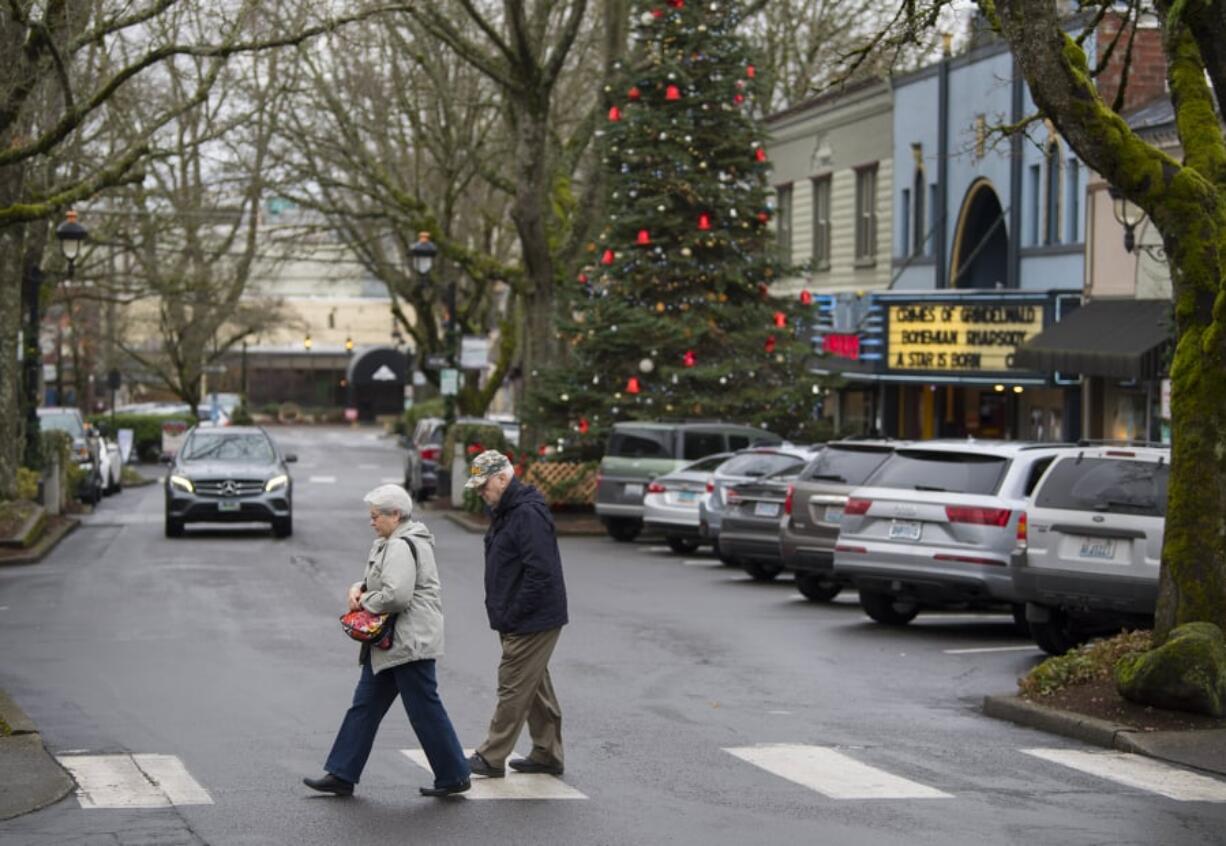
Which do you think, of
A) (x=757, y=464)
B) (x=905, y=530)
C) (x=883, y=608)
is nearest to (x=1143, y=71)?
(x=757, y=464)

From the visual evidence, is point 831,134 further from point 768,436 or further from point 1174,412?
point 1174,412

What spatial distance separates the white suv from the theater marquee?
16423 mm

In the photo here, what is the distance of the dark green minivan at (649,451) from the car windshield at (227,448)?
552 centimetres

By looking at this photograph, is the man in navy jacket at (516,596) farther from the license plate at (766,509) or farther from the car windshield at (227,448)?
the car windshield at (227,448)

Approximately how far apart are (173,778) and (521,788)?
1838 millimetres

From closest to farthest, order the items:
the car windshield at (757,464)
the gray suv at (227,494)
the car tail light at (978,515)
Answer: the car tail light at (978,515) → the car windshield at (757,464) → the gray suv at (227,494)

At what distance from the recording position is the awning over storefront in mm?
29906

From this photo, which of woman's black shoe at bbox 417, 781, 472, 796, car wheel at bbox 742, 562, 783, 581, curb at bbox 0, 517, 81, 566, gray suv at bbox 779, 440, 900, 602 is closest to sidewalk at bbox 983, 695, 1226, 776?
woman's black shoe at bbox 417, 781, 472, 796

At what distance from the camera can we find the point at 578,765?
11.4 meters

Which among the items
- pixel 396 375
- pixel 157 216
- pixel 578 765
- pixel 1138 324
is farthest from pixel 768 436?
pixel 396 375

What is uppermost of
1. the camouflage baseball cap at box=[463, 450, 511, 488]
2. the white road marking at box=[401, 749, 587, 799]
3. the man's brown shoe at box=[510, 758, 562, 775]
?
the camouflage baseball cap at box=[463, 450, 511, 488]

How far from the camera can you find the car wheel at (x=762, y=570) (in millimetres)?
24078

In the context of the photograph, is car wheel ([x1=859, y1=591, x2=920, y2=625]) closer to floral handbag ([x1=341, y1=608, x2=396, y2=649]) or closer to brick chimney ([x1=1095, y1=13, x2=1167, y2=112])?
floral handbag ([x1=341, y1=608, x2=396, y2=649])

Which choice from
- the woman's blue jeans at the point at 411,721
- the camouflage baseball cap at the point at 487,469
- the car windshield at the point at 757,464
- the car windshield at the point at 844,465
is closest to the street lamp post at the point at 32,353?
the car windshield at the point at 757,464
